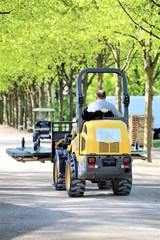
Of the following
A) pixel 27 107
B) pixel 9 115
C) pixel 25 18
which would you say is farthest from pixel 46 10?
pixel 9 115

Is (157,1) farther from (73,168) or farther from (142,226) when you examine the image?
(142,226)

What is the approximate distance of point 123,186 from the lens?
15.2m

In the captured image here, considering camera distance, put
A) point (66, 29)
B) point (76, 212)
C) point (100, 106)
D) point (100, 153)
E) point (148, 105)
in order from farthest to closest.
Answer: point (66, 29) → point (148, 105) → point (100, 106) → point (100, 153) → point (76, 212)

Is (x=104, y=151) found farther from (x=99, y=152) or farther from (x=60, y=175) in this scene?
(x=60, y=175)

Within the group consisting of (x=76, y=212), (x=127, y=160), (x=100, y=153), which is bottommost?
(x=76, y=212)

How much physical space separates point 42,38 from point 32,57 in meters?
5.21

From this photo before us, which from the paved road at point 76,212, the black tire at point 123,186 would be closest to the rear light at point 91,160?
the paved road at point 76,212

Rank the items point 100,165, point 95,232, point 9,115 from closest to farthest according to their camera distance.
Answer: point 95,232
point 100,165
point 9,115

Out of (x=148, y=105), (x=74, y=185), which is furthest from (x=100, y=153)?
(x=148, y=105)

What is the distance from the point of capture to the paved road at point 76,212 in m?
10.4

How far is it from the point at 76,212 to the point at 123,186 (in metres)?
2.77

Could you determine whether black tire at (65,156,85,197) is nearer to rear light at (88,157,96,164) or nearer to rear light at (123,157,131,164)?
rear light at (88,157,96,164)

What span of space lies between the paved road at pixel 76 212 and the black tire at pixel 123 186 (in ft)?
0.54

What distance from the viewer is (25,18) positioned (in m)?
30.4
